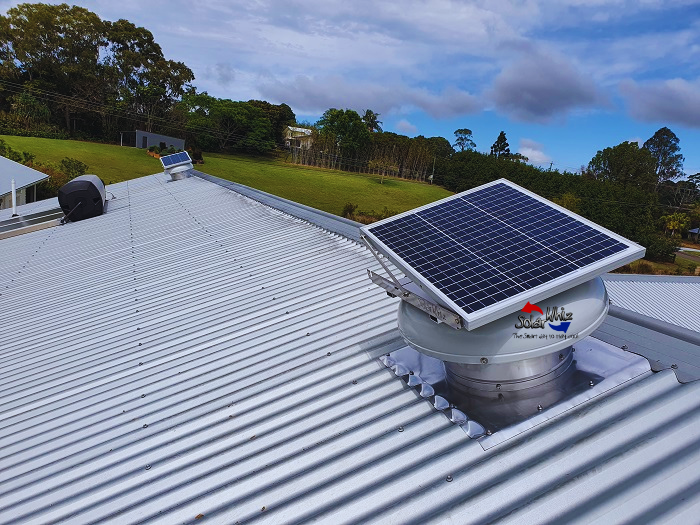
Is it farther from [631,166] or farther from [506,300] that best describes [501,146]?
[506,300]

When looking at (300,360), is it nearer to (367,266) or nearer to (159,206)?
(367,266)

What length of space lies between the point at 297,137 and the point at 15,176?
5665 cm

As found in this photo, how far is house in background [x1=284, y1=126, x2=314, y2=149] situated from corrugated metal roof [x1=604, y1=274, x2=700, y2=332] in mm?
66295

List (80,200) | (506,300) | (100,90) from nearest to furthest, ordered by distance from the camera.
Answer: (506,300)
(80,200)
(100,90)

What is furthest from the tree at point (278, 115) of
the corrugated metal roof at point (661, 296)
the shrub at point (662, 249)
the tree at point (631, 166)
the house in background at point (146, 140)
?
the corrugated metal roof at point (661, 296)

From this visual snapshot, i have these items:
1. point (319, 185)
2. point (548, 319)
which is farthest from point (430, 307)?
point (319, 185)

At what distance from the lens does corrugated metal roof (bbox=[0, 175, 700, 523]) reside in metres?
3.42

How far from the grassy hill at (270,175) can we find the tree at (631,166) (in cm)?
3091

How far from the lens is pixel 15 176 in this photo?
2458 centimetres

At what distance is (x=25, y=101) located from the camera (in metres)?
62.0

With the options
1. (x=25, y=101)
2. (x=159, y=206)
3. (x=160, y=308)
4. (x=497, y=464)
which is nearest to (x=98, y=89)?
(x=25, y=101)

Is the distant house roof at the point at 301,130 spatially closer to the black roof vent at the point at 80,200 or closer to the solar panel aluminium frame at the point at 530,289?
the black roof vent at the point at 80,200

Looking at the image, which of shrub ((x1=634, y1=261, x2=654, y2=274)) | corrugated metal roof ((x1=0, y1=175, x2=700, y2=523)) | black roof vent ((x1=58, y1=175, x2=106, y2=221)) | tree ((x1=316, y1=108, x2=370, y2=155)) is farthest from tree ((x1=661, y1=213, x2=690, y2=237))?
corrugated metal roof ((x1=0, y1=175, x2=700, y2=523))

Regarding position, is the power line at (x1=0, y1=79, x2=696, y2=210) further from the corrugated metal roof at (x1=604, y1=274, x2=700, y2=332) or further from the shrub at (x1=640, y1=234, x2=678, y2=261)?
the corrugated metal roof at (x1=604, y1=274, x2=700, y2=332)
